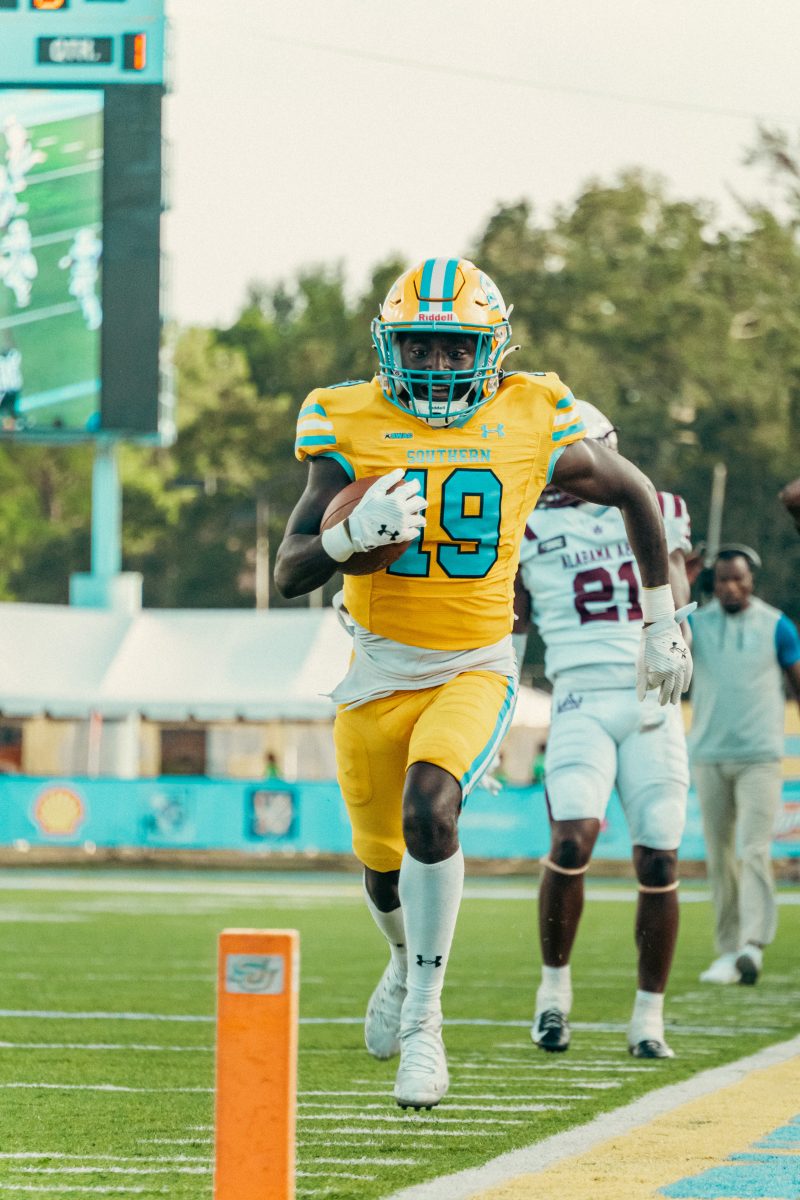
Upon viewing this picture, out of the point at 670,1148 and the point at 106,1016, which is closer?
the point at 670,1148

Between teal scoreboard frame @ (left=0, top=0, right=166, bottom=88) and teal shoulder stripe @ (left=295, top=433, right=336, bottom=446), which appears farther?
teal scoreboard frame @ (left=0, top=0, right=166, bottom=88)

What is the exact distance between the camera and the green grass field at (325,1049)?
174 inches

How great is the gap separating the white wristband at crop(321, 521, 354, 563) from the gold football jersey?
333 mm

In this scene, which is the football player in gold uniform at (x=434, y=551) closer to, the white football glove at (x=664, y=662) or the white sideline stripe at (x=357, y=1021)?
the white football glove at (x=664, y=662)

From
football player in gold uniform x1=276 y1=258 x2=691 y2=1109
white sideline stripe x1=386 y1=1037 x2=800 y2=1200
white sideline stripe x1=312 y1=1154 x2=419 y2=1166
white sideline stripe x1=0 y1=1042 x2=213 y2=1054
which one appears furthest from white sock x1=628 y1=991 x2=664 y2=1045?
white sideline stripe x1=312 y1=1154 x2=419 y2=1166

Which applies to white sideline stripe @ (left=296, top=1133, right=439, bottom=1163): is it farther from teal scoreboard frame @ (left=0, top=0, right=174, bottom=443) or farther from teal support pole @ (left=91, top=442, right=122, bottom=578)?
teal support pole @ (left=91, top=442, right=122, bottom=578)

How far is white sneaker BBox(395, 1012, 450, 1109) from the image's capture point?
4.95 m

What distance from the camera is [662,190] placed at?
49.5 metres

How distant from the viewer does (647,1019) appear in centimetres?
646

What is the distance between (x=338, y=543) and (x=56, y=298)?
17.2 meters

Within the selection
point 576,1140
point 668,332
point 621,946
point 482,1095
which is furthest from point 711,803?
Result: point 668,332

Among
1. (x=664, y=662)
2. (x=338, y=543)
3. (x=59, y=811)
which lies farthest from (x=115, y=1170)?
(x=59, y=811)

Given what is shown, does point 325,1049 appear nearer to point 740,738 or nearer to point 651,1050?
point 651,1050

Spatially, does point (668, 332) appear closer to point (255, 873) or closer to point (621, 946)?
point (255, 873)
